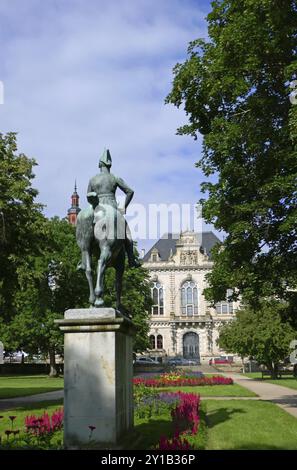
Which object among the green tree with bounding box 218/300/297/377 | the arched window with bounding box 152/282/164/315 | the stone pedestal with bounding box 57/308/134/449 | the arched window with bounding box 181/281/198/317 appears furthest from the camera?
the arched window with bounding box 152/282/164/315

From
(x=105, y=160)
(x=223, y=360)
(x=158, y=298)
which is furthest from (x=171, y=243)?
(x=105, y=160)

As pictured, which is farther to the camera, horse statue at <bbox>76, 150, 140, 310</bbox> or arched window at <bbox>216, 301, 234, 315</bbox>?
arched window at <bbox>216, 301, 234, 315</bbox>

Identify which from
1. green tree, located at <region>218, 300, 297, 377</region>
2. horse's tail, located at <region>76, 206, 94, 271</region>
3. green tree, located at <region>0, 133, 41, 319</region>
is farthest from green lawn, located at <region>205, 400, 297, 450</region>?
green tree, located at <region>218, 300, 297, 377</region>

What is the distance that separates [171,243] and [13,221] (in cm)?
6709

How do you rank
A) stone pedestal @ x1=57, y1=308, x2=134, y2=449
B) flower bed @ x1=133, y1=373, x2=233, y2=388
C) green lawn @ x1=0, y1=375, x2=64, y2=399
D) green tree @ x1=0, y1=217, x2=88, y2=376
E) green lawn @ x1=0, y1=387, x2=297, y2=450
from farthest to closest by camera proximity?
green tree @ x1=0, y1=217, x2=88, y2=376, flower bed @ x1=133, y1=373, x2=233, y2=388, green lawn @ x1=0, y1=375, x2=64, y2=399, green lawn @ x1=0, y1=387, x2=297, y2=450, stone pedestal @ x1=57, y1=308, x2=134, y2=449

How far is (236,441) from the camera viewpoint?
1022 cm

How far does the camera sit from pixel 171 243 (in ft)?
283

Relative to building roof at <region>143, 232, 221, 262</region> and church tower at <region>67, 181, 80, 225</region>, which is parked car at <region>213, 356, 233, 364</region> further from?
church tower at <region>67, 181, 80, 225</region>

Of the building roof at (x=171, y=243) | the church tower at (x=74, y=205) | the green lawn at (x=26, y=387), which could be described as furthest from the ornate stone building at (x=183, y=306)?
the green lawn at (x=26, y=387)

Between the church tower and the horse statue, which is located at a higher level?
the church tower

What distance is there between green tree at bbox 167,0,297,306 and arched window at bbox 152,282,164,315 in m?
63.2

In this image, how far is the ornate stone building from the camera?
Answer: 78.8 meters

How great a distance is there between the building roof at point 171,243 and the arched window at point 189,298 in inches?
222

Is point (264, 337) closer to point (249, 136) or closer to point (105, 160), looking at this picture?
point (249, 136)
